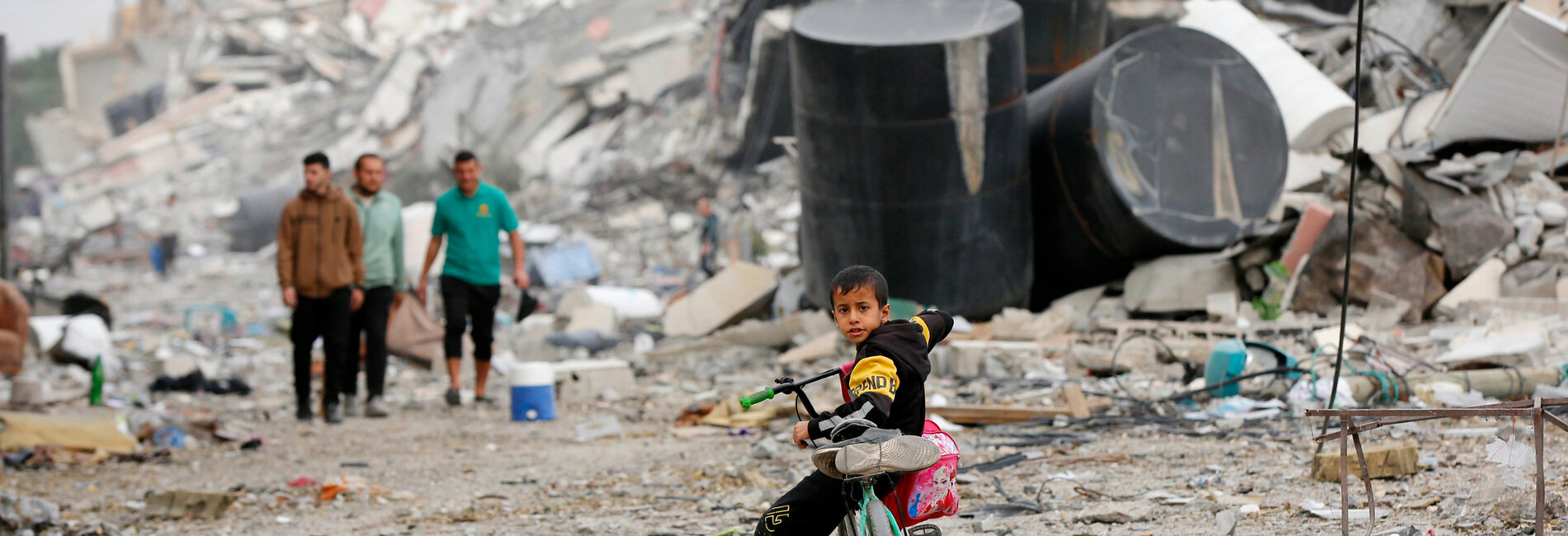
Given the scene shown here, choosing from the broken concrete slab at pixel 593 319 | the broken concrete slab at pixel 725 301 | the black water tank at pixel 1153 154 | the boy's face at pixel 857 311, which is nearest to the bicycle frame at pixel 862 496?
the boy's face at pixel 857 311

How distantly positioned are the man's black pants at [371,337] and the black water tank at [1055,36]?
4.86 metres

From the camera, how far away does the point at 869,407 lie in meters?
2.60

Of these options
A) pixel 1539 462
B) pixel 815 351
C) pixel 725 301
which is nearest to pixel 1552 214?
pixel 815 351

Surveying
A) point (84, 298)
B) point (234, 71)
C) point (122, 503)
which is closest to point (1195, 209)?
point (122, 503)

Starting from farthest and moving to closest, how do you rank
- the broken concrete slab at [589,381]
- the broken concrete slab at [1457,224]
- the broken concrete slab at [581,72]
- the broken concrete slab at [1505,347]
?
the broken concrete slab at [581,72] < the broken concrete slab at [1457,224] < the broken concrete slab at [589,381] < the broken concrete slab at [1505,347]

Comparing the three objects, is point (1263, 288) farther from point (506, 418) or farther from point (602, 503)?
point (602, 503)

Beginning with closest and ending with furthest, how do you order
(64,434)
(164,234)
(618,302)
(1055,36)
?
(64,434) → (1055,36) → (618,302) → (164,234)

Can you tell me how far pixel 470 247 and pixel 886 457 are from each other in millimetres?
4585

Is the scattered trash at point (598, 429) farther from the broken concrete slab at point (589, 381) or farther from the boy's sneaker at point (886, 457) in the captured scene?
the boy's sneaker at point (886, 457)

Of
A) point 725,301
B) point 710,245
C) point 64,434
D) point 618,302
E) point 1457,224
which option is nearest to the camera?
point 64,434

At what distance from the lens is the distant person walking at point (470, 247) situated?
676cm

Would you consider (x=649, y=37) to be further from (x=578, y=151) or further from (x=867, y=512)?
(x=867, y=512)

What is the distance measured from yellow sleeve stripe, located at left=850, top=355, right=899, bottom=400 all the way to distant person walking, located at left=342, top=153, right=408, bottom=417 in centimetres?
448

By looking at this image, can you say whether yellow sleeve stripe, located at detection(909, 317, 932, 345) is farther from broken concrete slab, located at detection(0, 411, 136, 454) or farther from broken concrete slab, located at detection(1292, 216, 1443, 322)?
broken concrete slab, located at detection(1292, 216, 1443, 322)
